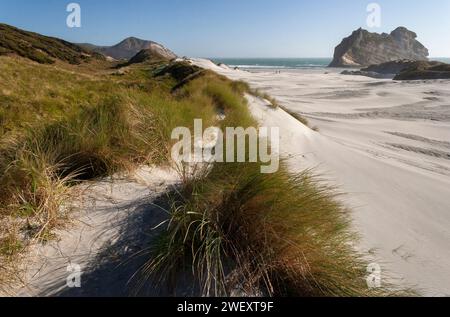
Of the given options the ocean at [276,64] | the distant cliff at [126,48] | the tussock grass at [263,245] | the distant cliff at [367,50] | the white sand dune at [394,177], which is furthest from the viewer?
the distant cliff at [126,48]

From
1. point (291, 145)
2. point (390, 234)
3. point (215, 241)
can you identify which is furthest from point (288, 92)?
point (215, 241)

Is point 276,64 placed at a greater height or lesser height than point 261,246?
greater

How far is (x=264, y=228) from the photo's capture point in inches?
81.7

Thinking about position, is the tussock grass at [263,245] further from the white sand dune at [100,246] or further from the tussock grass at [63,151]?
the tussock grass at [63,151]

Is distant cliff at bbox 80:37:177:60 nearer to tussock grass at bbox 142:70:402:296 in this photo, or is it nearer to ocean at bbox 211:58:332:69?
ocean at bbox 211:58:332:69

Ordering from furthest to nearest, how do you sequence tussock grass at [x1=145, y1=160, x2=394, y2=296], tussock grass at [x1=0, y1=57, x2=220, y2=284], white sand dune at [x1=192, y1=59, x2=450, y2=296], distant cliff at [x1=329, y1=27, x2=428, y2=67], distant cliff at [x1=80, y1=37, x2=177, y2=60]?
1. distant cliff at [x1=80, y1=37, x2=177, y2=60]
2. distant cliff at [x1=329, y1=27, x2=428, y2=67]
3. white sand dune at [x1=192, y1=59, x2=450, y2=296]
4. tussock grass at [x1=0, y1=57, x2=220, y2=284]
5. tussock grass at [x1=145, y1=160, x2=394, y2=296]

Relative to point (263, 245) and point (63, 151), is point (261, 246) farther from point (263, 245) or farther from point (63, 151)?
point (63, 151)

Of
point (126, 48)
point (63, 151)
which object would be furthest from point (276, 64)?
point (63, 151)

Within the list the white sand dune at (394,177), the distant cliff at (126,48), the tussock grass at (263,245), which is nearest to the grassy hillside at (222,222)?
the tussock grass at (263,245)

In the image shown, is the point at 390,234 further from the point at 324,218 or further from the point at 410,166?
the point at 410,166

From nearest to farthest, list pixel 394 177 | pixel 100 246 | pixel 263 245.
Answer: pixel 263 245, pixel 100 246, pixel 394 177

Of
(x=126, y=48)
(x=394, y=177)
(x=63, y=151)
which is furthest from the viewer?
(x=126, y=48)

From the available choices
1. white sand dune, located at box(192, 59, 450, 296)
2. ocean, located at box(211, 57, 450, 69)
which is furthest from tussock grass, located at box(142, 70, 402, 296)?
ocean, located at box(211, 57, 450, 69)

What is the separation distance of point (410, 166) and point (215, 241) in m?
5.60
